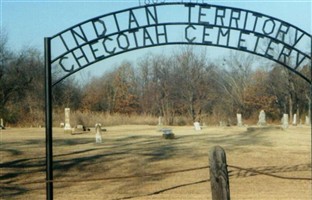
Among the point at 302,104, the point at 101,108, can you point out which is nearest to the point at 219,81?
the point at 302,104

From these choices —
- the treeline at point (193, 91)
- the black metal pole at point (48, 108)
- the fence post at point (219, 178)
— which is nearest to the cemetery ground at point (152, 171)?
the black metal pole at point (48, 108)

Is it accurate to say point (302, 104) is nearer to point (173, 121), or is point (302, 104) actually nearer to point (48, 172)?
point (173, 121)

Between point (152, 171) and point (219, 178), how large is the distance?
39.7ft

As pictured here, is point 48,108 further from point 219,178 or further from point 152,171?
point 152,171

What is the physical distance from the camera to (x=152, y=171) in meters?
18.5

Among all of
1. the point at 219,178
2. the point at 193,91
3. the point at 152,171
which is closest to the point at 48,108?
the point at 219,178

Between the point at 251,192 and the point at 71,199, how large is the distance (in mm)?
4403

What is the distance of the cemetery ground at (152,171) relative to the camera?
14047mm

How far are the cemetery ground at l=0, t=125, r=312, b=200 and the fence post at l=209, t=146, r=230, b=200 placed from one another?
8.12ft

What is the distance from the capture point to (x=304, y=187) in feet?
49.5

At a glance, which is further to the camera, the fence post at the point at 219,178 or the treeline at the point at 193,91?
the treeline at the point at 193,91

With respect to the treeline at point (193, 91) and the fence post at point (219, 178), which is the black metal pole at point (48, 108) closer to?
the fence post at point (219, 178)

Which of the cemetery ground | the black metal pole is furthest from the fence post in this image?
the black metal pole

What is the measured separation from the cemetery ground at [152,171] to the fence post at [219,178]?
8.12 feet
